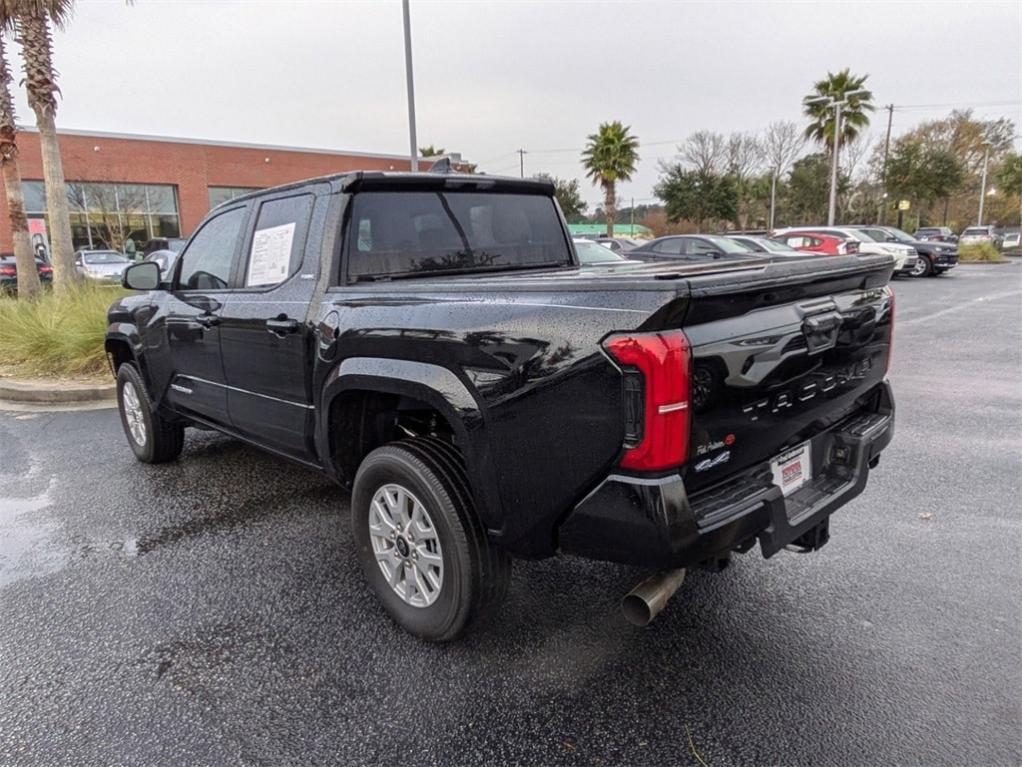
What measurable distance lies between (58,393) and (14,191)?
20.8 ft

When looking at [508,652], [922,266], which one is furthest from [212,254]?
[922,266]

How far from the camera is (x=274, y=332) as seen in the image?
3324mm

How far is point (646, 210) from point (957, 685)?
76176 millimetres

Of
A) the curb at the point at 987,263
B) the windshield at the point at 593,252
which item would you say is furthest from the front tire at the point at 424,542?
the curb at the point at 987,263

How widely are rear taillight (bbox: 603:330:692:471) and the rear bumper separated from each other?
89 mm

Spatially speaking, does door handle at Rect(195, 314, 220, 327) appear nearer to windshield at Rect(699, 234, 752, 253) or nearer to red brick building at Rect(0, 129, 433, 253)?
windshield at Rect(699, 234, 752, 253)

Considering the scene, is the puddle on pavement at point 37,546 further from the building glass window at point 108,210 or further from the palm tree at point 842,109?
the palm tree at point 842,109

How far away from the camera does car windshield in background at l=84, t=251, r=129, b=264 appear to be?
22000mm

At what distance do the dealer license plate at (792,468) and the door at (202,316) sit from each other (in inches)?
120

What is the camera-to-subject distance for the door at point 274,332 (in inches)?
127

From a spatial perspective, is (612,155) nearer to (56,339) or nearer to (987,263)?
(987,263)

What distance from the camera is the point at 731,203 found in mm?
48219

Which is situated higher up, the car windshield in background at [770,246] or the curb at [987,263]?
the car windshield in background at [770,246]

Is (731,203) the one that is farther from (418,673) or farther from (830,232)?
(418,673)
